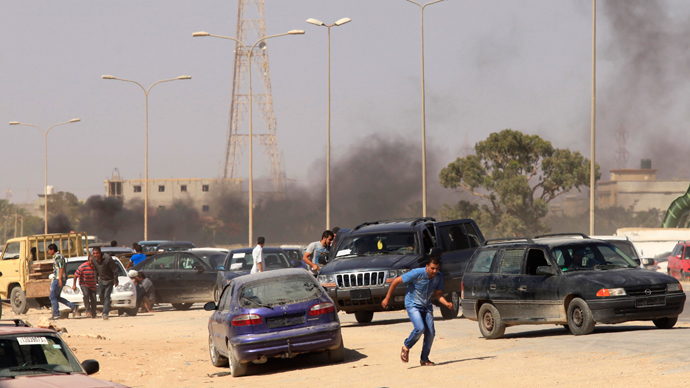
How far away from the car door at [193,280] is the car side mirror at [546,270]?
42.1 feet

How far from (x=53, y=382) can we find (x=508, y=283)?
29.5 ft

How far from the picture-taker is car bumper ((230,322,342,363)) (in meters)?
12.7

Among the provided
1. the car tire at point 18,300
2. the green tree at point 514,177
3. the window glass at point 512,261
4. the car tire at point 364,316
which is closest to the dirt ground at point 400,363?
the car tire at point 364,316

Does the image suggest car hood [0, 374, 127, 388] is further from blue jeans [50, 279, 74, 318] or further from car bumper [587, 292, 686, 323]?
blue jeans [50, 279, 74, 318]

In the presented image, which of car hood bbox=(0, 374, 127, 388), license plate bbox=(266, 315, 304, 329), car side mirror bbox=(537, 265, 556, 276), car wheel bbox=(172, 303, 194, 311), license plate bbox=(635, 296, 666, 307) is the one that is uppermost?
car side mirror bbox=(537, 265, 556, 276)

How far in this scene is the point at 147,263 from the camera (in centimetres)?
2614

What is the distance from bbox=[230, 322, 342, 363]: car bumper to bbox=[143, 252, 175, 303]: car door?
13.3 m

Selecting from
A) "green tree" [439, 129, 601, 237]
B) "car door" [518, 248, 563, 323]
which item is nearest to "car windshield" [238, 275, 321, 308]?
"car door" [518, 248, 563, 323]

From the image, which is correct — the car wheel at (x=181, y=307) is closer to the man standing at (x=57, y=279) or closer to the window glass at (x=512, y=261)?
the man standing at (x=57, y=279)

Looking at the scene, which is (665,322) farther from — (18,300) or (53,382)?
(18,300)

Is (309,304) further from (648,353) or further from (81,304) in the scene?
(81,304)

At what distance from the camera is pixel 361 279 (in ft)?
59.4

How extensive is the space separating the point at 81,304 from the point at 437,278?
15.5 meters

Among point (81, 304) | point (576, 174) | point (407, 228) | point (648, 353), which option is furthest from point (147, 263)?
point (576, 174)
